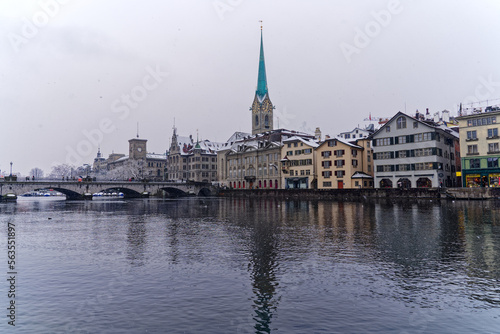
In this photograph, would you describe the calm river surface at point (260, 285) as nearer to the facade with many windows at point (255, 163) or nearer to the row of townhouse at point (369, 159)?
the row of townhouse at point (369, 159)

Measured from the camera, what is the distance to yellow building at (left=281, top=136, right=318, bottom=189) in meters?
118

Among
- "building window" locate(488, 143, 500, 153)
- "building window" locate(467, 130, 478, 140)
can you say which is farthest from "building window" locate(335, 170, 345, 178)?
"building window" locate(488, 143, 500, 153)

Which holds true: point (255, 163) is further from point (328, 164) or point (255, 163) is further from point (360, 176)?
point (360, 176)

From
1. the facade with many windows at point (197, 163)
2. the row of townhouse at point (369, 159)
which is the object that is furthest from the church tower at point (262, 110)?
the row of townhouse at point (369, 159)

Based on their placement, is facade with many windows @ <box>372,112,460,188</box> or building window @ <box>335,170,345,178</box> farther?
building window @ <box>335,170,345,178</box>

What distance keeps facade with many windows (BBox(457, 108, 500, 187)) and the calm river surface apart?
214ft

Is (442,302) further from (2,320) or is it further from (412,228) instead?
(412,228)

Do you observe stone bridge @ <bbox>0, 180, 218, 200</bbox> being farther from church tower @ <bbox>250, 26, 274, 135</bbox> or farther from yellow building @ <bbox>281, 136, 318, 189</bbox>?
church tower @ <bbox>250, 26, 274, 135</bbox>

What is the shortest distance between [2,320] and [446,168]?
99541mm

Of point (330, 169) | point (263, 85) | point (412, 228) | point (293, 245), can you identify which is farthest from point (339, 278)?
point (263, 85)

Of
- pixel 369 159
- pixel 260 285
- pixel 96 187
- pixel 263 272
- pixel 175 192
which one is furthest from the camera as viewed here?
pixel 175 192

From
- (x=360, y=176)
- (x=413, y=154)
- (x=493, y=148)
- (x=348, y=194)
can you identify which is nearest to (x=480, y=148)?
(x=493, y=148)

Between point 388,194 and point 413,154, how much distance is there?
14.3 meters

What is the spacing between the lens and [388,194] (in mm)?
86250
